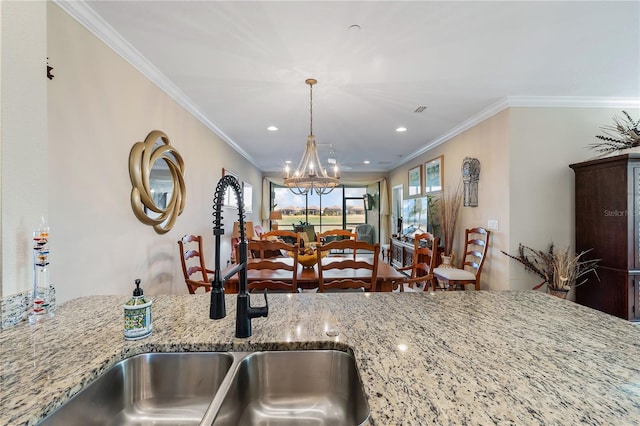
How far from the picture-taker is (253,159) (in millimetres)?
6609

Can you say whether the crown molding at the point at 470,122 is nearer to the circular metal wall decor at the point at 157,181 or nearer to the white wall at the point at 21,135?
the circular metal wall decor at the point at 157,181

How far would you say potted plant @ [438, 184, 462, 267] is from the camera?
4211mm

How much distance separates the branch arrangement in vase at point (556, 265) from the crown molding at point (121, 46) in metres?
3.94

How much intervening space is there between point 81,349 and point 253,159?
6062mm

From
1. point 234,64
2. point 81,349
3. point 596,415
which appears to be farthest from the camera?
point 234,64

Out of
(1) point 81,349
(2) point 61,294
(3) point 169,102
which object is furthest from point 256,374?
(3) point 169,102

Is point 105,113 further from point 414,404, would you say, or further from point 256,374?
point 414,404

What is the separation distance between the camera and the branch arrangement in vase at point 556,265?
290 cm

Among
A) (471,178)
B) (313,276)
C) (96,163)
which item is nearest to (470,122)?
(471,178)

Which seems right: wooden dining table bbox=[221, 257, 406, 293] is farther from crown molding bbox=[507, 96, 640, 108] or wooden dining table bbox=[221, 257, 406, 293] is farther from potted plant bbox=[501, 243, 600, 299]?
crown molding bbox=[507, 96, 640, 108]

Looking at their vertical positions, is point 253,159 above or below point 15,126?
above

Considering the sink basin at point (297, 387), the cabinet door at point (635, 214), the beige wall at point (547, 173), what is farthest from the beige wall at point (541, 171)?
the sink basin at point (297, 387)

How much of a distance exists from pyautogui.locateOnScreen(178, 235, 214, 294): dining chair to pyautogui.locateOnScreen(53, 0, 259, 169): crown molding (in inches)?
57.8

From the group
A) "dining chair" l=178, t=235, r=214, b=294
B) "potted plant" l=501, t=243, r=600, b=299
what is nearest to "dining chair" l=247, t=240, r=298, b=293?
"dining chair" l=178, t=235, r=214, b=294
